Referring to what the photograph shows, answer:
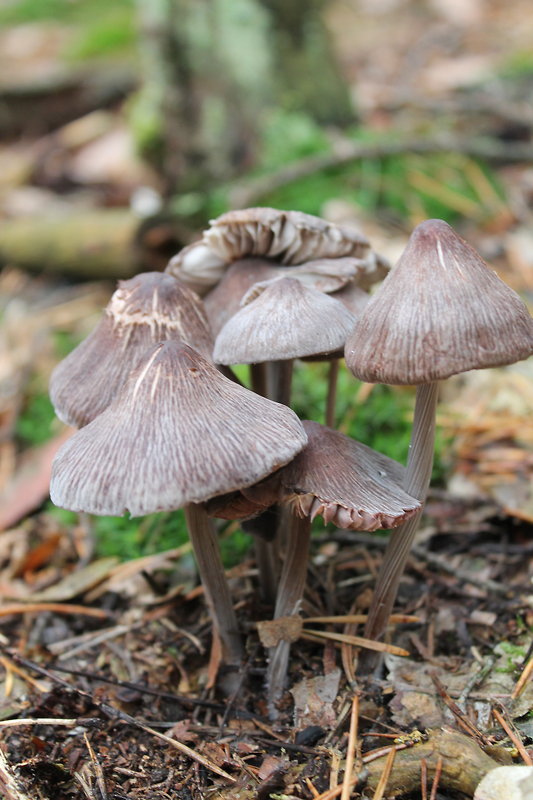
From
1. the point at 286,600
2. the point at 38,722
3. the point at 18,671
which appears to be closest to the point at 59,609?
the point at 18,671

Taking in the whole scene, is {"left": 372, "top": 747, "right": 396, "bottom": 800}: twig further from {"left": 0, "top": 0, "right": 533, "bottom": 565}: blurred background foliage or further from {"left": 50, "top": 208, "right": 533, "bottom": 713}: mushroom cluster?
{"left": 0, "top": 0, "right": 533, "bottom": 565}: blurred background foliage

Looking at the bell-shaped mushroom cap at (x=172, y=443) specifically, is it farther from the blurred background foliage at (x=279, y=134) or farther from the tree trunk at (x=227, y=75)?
the tree trunk at (x=227, y=75)

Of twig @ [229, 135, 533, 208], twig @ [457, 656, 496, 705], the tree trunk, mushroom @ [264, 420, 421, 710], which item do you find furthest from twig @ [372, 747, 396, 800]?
the tree trunk

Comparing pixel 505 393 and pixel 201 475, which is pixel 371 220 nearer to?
pixel 505 393

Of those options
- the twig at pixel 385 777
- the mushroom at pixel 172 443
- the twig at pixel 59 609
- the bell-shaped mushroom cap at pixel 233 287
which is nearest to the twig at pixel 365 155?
the bell-shaped mushroom cap at pixel 233 287

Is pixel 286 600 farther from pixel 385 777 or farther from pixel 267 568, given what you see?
pixel 385 777

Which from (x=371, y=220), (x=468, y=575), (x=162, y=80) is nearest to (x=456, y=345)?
(x=468, y=575)
